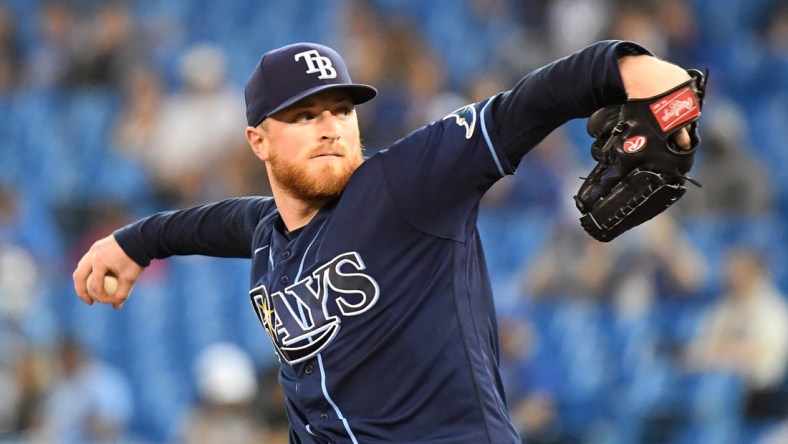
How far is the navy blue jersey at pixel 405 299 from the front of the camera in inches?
107

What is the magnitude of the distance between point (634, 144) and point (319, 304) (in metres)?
0.88

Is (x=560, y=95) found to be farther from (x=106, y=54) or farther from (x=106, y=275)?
(x=106, y=54)

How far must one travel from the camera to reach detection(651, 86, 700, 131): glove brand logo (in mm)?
2367

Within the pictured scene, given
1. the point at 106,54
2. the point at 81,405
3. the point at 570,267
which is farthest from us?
the point at 106,54

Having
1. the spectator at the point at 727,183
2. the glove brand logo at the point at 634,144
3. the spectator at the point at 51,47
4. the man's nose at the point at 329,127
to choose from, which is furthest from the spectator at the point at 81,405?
the glove brand logo at the point at 634,144

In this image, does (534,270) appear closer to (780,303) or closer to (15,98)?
(780,303)

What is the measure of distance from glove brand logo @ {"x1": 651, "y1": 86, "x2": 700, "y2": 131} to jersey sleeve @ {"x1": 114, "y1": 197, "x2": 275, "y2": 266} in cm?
146

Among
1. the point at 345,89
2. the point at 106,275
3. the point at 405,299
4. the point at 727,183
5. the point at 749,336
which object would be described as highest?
the point at 345,89

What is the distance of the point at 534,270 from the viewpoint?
23.3ft

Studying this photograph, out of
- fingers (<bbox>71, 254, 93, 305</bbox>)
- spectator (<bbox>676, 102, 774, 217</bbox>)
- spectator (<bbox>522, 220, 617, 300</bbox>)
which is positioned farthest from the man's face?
spectator (<bbox>676, 102, 774, 217</bbox>)

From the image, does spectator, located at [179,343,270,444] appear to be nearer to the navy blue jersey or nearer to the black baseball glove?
the navy blue jersey

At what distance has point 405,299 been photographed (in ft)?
9.37

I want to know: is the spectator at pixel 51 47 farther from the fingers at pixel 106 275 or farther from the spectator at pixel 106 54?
the fingers at pixel 106 275

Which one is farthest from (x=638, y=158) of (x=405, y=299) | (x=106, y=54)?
(x=106, y=54)
